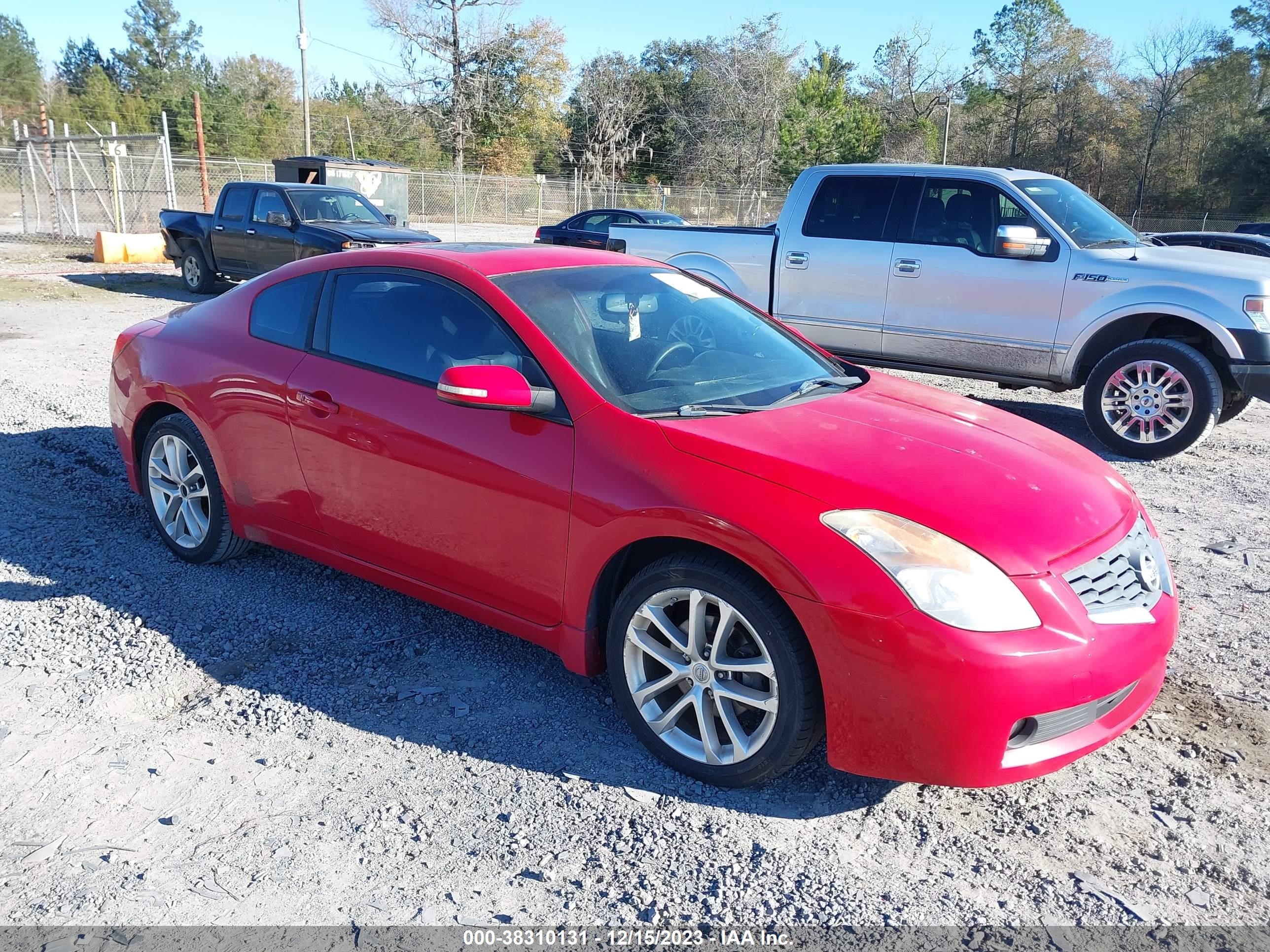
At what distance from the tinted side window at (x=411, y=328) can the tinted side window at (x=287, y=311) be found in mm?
152

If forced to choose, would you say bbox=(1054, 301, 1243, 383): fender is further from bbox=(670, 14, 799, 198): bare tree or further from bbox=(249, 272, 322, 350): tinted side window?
bbox=(670, 14, 799, 198): bare tree

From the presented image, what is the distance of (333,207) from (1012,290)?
10.9 m

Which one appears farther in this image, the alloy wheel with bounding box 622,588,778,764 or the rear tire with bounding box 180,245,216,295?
the rear tire with bounding box 180,245,216,295

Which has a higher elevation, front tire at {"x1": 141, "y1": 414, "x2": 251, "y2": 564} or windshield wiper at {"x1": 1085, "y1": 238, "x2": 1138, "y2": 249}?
windshield wiper at {"x1": 1085, "y1": 238, "x2": 1138, "y2": 249}

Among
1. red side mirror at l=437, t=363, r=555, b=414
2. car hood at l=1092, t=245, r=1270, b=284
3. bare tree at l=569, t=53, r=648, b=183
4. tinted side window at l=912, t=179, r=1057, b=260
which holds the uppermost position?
bare tree at l=569, t=53, r=648, b=183

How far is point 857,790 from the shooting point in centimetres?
302

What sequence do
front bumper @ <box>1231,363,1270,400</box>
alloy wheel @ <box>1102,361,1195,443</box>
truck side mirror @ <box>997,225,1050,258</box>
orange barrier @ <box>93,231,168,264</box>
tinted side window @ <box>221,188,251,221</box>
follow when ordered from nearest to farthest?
front bumper @ <box>1231,363,1270,400</box>
alloy wheel @ <box>1102,361,1195,443</box>
truck side mirror @ <box>997,225,1050,258</box>
tinted side window @ <box>221,188,251,221</box>
orange barrier @ <box>93,231,168,264</box>

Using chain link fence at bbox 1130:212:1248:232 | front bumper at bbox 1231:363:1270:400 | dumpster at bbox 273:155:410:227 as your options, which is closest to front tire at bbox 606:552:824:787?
front bumper at bbox 1231:363:1270:400

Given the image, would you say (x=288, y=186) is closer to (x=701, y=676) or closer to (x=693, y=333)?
(x=693, y=333)

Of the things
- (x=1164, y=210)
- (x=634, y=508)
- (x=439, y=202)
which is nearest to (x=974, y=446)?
(x=634, y=508)

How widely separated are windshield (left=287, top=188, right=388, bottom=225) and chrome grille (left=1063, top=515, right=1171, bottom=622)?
44.8 ft

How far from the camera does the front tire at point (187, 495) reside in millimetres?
4449

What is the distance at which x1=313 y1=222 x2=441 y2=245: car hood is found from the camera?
1376 cm

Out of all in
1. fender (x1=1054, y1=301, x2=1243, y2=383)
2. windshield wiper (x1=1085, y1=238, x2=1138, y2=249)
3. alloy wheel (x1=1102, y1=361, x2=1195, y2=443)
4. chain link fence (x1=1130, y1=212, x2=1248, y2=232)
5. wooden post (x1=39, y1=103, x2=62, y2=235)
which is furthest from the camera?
chain link fence (x1=1130, y1=212, x2=1248, y2=232)
